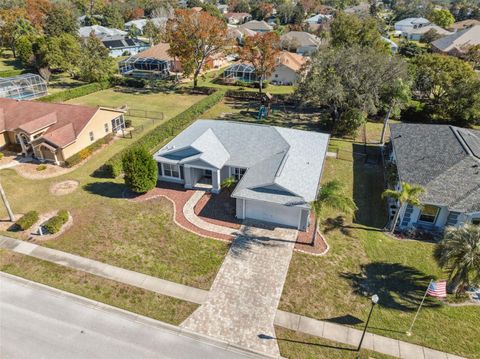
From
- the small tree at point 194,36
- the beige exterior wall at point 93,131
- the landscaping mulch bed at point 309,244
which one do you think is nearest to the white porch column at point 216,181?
the landscaping mulch bed at point 309,244

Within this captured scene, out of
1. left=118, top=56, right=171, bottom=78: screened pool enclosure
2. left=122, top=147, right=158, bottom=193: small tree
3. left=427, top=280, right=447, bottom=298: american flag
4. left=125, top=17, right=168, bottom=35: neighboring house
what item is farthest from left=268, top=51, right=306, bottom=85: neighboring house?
left=125, top=17, right=168, bottom=35: neighboring house

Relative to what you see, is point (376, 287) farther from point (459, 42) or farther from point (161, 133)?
point (459, 42)

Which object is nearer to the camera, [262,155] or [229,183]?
[229,183]

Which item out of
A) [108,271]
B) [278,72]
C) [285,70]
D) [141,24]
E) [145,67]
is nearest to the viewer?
[108,271]

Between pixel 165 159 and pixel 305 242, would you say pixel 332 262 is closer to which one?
pixel 305 242

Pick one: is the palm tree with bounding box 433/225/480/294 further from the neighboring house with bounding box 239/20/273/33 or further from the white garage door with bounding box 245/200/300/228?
the neighboring house with bounding box 239/20/273/33

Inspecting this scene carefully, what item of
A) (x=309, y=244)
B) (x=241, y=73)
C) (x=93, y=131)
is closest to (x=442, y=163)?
(x=309, y=244)

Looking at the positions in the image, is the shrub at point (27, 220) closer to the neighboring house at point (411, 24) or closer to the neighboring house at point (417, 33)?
the neighboring house at point (417, 33)
